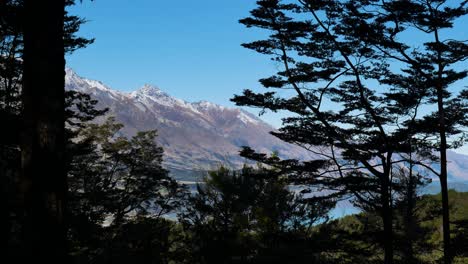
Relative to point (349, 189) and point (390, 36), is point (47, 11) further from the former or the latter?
point (390, 36)

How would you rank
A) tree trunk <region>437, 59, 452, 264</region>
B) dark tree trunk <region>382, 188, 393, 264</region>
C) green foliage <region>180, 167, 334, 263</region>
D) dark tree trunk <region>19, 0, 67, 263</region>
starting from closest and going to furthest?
1. dark tree trunk <region>19, 0, 67, 263</region>
2. dark tree trunk <region>382, 188, 393, 264</region>
3. tree trunk <region>437, 59, 452, 264</region>
4. green foliage <region>180, 167, 334, 263</region>

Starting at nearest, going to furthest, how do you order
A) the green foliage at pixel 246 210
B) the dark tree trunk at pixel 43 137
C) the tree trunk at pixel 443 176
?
the dark tree trunk at pixel 43 137
the tree trunk at pixel 443 176
the green foliage at pixel 246 210

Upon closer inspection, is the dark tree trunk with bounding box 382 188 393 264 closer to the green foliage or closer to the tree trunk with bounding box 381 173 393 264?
the tree trunk with bounding box 381 173 393 264

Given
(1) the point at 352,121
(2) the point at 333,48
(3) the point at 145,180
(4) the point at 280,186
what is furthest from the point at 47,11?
(3) the point at 145,180

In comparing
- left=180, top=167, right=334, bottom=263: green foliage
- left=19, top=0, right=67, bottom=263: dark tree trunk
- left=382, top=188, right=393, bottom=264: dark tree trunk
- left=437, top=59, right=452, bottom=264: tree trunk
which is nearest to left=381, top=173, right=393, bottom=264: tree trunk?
left=382, top=188, right=393, bottom=264: dark tree trunk

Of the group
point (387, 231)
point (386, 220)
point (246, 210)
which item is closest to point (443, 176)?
point (386, 220)

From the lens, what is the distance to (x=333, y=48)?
12.6m

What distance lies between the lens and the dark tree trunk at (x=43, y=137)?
117 inches

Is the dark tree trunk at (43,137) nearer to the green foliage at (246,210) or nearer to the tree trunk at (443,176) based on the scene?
the tree trunk at (443,176)

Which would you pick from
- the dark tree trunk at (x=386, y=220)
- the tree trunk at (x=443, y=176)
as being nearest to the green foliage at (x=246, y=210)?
the dark tree trunk at (x=386, y=220)

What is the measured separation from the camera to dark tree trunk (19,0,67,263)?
2963 mm

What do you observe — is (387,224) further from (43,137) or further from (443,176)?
(43,137)

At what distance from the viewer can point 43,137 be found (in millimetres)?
3068

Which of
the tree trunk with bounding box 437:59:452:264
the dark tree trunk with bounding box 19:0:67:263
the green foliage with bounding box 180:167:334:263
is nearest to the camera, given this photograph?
the dark tree trunk with bounding box 19:0:67:263
